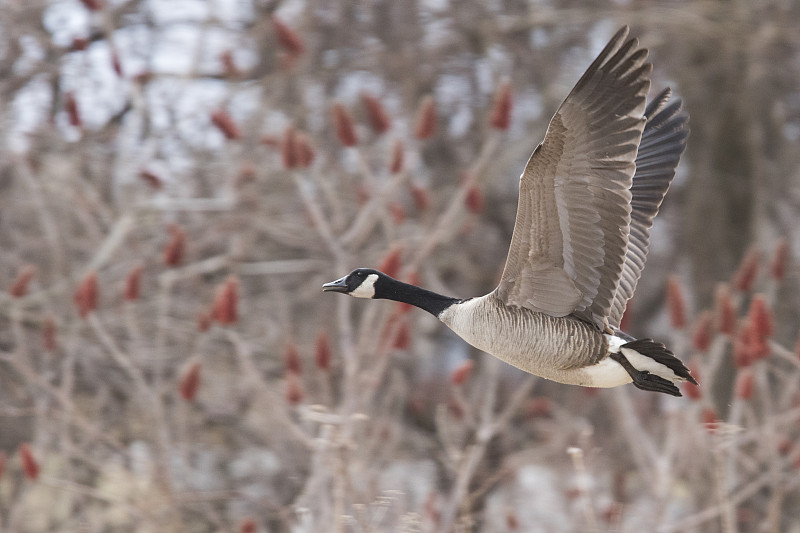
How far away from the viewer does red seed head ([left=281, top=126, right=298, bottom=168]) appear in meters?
4.37

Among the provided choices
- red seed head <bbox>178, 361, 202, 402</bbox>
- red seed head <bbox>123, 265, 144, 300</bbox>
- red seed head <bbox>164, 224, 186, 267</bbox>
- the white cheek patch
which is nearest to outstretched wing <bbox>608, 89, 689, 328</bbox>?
the white cheek patch

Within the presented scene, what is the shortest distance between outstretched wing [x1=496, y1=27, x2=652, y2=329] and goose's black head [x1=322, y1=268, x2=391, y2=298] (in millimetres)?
542

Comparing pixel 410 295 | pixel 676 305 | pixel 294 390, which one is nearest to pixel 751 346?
pixel 676 305

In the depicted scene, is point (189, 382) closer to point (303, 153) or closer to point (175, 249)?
point (175, 249)

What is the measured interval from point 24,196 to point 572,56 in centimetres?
394

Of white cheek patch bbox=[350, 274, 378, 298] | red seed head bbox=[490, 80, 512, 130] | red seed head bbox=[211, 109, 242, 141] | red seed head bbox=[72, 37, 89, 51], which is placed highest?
red seed head bbox=[490, 80, 512, 130]

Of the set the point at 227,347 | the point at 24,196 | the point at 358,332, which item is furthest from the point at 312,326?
the point at 24,196

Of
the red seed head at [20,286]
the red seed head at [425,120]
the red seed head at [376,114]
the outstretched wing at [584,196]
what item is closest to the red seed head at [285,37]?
the red seed head at [376,114]

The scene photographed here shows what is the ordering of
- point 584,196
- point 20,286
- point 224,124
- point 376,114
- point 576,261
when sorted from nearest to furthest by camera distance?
1. point 584,196
2. point 576,261
3. point 376,114
4. point 20,286
5. point 224,124

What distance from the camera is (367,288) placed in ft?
12.4

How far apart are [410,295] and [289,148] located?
0.98m

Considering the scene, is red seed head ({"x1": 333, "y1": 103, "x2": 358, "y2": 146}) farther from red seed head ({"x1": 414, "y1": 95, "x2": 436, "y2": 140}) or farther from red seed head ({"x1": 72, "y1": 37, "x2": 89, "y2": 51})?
red seed head ({"x1": 72, "y1": 37, "x2": 89, "y2": 51})

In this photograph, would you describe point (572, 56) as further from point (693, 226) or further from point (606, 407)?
point (606, 407)

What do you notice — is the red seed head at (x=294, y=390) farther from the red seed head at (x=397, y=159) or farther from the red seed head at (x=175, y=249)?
the red seed head at (x=397, y=159)
